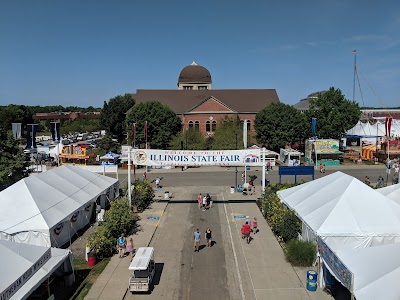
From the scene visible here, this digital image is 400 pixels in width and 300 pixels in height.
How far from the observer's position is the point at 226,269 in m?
16.0

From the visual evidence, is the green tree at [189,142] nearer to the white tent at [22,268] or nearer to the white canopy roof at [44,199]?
the white canopy roof at [44,199]

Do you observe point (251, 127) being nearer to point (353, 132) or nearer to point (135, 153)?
point (353, 132)

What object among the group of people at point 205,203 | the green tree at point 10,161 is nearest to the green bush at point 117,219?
the group of people at point 205,203

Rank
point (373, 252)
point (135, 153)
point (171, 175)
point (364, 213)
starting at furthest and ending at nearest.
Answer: point (171, 175) → point (135, 153) → point (364, 213) → point (373, 252)

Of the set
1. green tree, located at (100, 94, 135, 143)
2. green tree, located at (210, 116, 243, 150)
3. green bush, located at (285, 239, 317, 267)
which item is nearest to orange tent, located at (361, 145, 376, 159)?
green tree, located at (210, 116, 243, 150)

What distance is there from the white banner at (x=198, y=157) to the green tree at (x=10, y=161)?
10.7 m

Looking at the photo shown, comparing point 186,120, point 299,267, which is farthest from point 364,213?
point 186,120

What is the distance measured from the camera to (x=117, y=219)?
19047mm

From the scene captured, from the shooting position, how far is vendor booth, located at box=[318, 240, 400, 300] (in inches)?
385

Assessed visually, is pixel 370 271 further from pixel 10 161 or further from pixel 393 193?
pixel 10 161

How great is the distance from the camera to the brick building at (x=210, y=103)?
6681cm

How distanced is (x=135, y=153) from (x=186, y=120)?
143 feet

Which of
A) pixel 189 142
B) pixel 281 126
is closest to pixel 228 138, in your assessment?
pixel 189 142

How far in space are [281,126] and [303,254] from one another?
39226 millimetres
